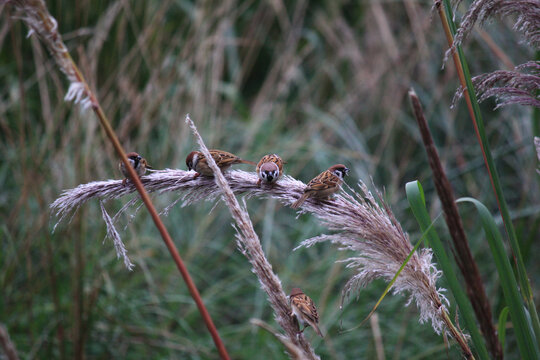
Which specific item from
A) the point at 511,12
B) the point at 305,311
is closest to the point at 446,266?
the point at 305,311

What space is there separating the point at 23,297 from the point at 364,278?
235 cm

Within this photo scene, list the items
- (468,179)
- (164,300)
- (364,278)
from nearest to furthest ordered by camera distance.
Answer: (364,278), (164,300), (468,179)

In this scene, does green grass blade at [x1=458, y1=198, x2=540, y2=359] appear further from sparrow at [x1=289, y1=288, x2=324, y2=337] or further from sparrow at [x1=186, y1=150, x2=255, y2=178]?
sparrow at [x1=186, y1=150, x2=255, y2=178]

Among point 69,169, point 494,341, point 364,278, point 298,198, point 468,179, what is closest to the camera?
point 494,341

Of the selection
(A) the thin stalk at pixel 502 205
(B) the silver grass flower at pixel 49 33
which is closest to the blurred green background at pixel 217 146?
(A) the thin stalk at pixel 502 205

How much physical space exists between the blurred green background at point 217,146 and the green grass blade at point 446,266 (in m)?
1.61

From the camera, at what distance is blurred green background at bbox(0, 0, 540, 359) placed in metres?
3.03

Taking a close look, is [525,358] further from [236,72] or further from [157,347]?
[236,72]

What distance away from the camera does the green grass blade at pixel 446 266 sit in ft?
3.69

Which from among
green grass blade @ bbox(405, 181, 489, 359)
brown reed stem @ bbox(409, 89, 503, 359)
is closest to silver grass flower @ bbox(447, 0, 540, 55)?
green grass blade @ bbox(405, 181, 489, 359)

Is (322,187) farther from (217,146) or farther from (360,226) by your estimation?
(217,146)

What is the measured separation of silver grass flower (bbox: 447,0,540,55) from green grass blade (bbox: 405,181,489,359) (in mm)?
453

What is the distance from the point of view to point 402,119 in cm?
441

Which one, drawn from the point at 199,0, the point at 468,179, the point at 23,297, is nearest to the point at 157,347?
the point at 23,297
